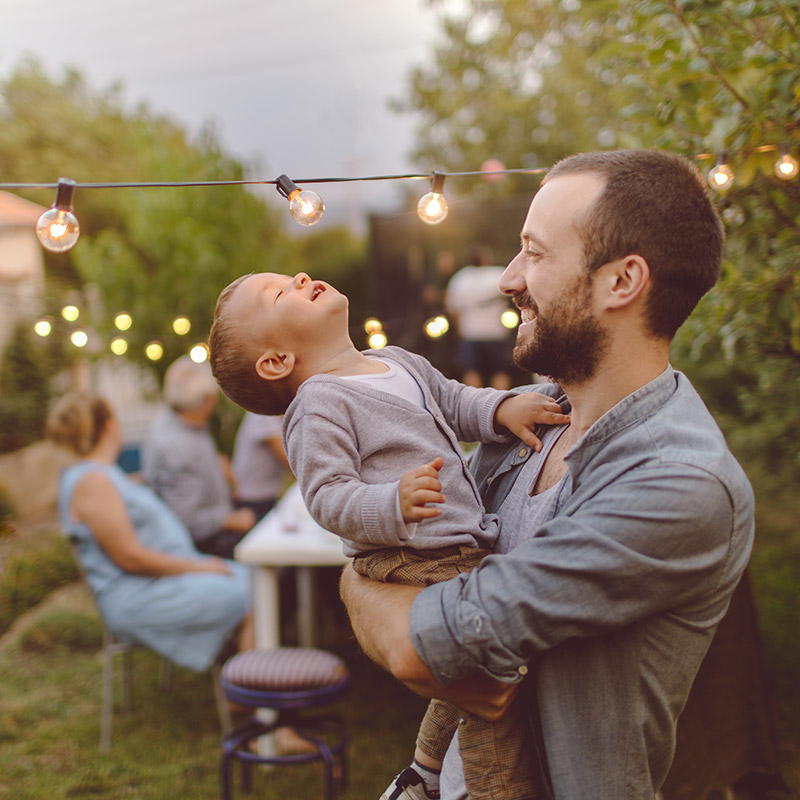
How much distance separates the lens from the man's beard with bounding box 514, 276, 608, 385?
1.40 metres

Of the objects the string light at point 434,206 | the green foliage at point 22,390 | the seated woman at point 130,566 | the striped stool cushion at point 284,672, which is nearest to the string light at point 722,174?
the string light at point 434,206

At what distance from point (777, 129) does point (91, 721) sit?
14.8 ft

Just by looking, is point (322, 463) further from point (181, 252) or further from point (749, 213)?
Result: point (181, 252)

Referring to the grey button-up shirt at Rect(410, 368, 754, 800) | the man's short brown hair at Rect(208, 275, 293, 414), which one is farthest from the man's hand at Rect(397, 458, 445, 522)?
the man's short brown hair at Rect(208, 275, 293, 414)

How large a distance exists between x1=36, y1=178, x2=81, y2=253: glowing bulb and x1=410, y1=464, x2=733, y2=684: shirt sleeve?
120 cm

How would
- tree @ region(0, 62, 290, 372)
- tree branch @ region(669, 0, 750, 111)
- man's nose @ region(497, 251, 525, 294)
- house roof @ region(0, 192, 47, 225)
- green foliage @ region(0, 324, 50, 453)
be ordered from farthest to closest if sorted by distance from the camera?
1. house roof @ region(0, 192, 47, 225)
2. green foliage @ region(0, 324, 50, 453)
3. tree @ region(0, 62, 290, 372)
4. tree branch @ region(669, 0, 750, 111)
5. man's nose @ region(497, 251, 525, 294)

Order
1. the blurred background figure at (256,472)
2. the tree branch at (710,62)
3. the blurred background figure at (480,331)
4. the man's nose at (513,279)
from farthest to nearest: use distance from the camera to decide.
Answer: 1. the blurred background figure at (480,331)
2. the blurred background figure at (256,472)
3. the tree branch at (710,62)
4. the man's nose at (513,279)

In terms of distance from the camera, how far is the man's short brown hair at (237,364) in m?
1.73

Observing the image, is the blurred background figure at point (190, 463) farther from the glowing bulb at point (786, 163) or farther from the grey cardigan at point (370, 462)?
the glowing bulb at point (786, 163)

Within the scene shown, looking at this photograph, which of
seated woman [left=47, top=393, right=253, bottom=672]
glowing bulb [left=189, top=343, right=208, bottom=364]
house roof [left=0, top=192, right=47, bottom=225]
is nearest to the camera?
glowing bulb [left=189, top=343, right=208, bottom=364]

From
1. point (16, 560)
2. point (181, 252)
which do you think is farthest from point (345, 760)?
point (181, 252)

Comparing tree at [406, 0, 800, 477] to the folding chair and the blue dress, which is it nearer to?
the blue dress

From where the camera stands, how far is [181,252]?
8.38 metres

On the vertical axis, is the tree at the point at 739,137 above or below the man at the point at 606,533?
above
